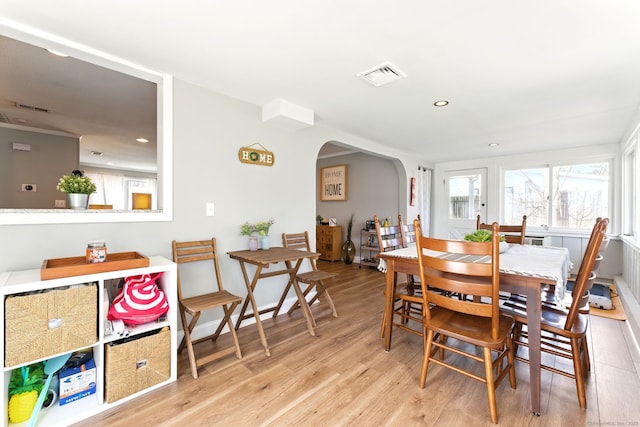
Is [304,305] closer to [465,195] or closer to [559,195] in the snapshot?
[465,195]

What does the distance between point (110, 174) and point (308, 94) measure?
25.2ft

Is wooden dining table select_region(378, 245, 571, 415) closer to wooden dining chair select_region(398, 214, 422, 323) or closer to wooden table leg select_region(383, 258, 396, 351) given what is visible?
wooden table leg select_region(383, 258, 396, 351)

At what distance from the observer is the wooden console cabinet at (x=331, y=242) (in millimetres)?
5888

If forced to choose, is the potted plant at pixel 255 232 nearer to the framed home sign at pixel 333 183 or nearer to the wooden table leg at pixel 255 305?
the wooden table leg at pixel 255 305

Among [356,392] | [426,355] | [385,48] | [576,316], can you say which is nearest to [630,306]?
[576,316]

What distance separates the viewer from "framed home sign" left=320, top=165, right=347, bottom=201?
6262mm

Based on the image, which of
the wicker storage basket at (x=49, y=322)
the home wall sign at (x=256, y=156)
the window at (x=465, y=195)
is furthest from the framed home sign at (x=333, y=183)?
the wicker storage basket at (x=49, y=322)

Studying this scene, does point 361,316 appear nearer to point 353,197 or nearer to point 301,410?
point 301,410

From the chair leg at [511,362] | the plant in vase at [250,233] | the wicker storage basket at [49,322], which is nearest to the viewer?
the wicker storage basket at [49,322]

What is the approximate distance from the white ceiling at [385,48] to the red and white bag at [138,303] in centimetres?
154

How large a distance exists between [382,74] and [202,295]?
2247 mm

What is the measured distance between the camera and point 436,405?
5.36 feet

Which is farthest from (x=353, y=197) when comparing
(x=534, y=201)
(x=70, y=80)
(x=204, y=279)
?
(x=70, y=80)

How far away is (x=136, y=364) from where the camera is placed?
1688 mm
